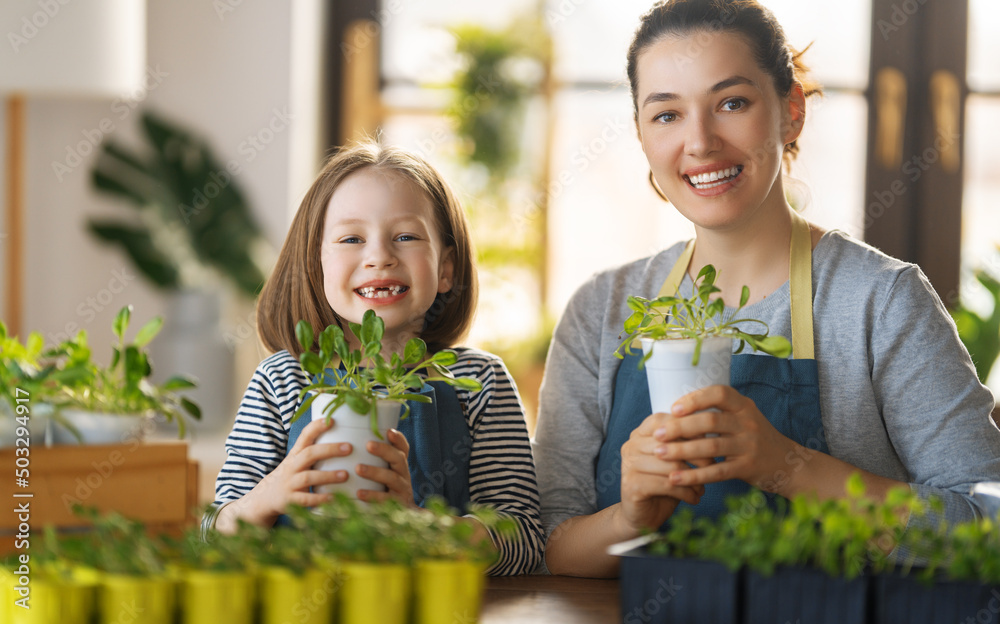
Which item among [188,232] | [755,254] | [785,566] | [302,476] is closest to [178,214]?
[188,232]

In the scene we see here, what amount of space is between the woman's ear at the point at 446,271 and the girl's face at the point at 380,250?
71mm

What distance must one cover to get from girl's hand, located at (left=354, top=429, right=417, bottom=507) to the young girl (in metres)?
0.16

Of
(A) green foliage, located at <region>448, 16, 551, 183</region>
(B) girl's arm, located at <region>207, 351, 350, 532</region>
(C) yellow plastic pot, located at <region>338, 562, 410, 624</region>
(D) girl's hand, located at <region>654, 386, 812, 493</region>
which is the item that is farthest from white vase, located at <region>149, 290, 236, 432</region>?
(C) yellow plastic pot, located at <region>338, 562, 410, 624</region>

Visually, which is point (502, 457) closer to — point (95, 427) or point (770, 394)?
point (770, 394)

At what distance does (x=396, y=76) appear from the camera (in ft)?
12.0

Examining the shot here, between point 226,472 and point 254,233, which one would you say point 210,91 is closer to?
point 254,233

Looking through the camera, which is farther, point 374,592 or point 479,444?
point 479,444

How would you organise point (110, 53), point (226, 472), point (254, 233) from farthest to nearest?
point (254, 233) → point (110, 53) → point (226, 472)

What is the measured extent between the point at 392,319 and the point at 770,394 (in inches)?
20.2

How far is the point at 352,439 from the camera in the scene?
0.92 m

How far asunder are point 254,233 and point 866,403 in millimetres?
2498

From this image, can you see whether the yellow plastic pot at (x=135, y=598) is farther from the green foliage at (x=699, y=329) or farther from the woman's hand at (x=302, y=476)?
the green foliage at (x=699, y=329)

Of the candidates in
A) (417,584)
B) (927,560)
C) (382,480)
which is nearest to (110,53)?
(382,480)

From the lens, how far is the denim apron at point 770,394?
1.21 meters
